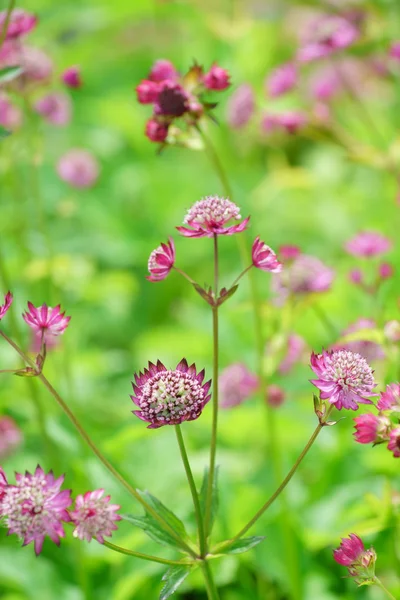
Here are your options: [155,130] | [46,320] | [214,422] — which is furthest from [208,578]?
[155,130]

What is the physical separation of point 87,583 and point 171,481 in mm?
289

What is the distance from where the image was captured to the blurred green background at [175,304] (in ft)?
4.33

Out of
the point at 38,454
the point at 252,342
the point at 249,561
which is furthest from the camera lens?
the point at 252,342

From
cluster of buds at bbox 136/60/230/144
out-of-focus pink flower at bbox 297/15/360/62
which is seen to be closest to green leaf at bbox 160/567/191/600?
cluster of buds at bbox 136/60/230/144

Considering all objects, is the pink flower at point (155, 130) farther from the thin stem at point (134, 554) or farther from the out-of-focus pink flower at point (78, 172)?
the out-of-focus pink flower at point (78, 172)

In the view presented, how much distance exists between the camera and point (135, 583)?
1.26m

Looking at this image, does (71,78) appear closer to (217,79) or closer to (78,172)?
(217,79)

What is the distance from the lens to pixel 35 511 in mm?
672

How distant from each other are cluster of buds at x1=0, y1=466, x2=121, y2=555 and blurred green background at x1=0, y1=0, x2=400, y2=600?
0.46m

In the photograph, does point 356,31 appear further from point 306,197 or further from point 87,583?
point 306,197

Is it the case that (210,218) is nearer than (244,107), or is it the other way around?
(210,218)

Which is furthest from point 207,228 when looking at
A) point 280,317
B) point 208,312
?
point 208,312

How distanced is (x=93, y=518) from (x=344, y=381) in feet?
0.78

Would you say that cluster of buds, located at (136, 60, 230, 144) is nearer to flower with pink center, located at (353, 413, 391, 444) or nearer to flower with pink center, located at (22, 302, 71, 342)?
flower with pink center, located at (22, 302, 71, 342)
